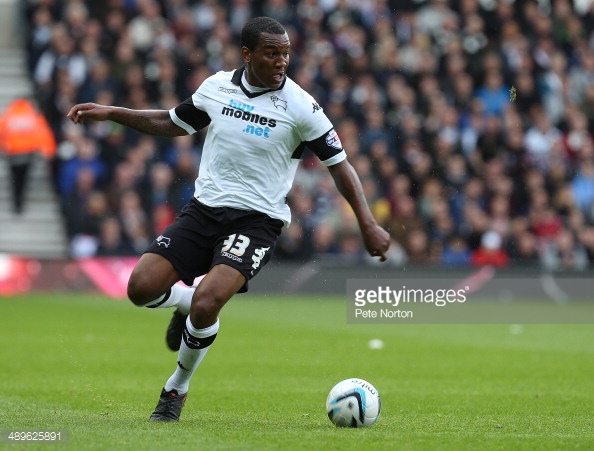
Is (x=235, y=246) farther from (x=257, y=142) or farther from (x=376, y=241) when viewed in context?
(x=376, y=241)

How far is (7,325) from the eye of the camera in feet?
50.3

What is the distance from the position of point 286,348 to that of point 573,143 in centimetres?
967

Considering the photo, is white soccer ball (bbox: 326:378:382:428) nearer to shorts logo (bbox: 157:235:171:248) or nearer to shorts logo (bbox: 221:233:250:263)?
shorts logo (bbox: 221:233:250:263)

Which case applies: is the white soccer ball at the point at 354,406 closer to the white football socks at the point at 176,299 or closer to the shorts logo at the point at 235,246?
the shorts logo at the point at 235,246

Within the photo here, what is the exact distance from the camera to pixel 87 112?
812 centimetres

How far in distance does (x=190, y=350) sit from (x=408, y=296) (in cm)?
1245

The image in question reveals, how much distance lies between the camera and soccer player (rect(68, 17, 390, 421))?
7688 millimetres

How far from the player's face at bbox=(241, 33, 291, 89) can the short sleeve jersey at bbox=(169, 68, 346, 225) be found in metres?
0.13

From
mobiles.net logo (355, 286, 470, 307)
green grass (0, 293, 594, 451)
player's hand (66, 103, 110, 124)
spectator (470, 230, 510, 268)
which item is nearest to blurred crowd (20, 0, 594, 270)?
spectator (470, 230, 510, 268)

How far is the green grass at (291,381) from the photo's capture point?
6965 mm

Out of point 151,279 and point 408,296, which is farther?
point 408,296

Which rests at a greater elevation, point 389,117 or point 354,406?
point 354,406

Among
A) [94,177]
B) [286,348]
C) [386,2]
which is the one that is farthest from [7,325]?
[386,2]

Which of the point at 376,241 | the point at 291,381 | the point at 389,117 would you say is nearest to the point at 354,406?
the point at 376,241
